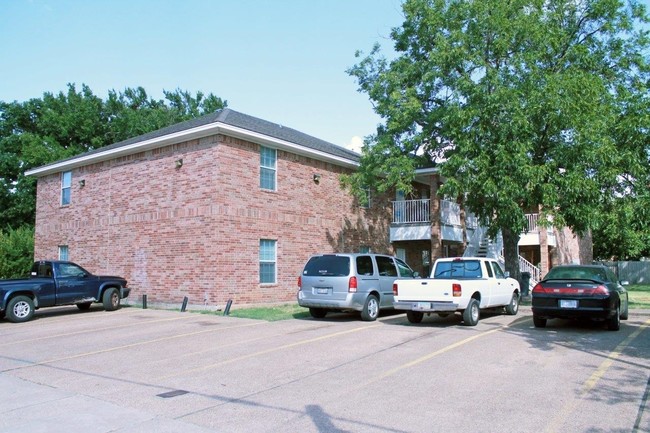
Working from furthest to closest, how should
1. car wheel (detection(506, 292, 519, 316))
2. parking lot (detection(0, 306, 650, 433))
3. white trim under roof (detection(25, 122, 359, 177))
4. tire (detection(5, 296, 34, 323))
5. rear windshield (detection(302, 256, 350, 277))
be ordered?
white trim under roof (detection(25, 122, 359, 177)) < car wheel (detection(506, 292, 519, 316)) < tire (detection(5, 296, 34, 323)) < rear windshield (detection(302, 256, 350, 277)) < parking lot (detection(0, 306, 650, 433))

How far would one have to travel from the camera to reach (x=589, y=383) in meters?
7.09

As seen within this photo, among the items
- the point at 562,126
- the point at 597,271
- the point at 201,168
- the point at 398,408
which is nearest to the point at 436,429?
the point at 398,408

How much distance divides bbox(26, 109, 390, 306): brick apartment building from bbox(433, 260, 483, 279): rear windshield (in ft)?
22.1

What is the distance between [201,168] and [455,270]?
28.7 feet

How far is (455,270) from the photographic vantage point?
44.3ft

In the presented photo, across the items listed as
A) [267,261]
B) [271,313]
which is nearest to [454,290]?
[271,313]

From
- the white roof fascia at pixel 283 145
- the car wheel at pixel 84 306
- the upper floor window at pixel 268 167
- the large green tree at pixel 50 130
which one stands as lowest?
the car wheel at pixel 84 306

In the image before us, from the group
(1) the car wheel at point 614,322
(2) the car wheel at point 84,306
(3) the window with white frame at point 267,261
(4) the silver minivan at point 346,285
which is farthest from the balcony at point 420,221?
(2) the car wheel at point 84,306

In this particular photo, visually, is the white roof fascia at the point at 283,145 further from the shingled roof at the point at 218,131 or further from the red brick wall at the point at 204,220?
the red brick wall at the point at 204,220

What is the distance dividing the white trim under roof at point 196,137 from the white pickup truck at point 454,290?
747 cm

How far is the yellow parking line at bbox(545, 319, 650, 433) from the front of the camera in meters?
5.46

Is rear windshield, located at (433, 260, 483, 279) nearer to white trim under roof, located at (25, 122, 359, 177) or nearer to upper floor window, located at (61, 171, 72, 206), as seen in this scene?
white trim under roof, located at (25, 122, 359, 177)

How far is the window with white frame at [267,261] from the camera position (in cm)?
1823

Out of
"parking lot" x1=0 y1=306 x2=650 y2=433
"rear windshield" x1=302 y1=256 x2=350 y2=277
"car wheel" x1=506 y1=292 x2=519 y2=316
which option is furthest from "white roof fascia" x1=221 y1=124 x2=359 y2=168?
"car wheel" x1=506 y1=292 x2=519 y2=316
